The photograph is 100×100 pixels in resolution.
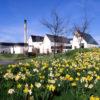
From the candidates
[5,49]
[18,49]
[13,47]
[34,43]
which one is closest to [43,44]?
[34,43]

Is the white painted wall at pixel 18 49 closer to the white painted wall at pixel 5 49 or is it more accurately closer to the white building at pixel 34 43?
the white painted wall at pixel 5 49

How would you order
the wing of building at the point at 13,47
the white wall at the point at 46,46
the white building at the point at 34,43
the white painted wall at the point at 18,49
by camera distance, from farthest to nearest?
the white building at the point at 34,43 < the white painted wall at the point at 18,49 < the wing of building at the point at 13,47 < the white wall at the point at 46,46

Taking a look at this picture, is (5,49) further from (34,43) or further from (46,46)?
(46,46)

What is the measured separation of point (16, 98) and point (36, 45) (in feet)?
274

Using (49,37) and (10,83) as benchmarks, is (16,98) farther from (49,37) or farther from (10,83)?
(49,37)

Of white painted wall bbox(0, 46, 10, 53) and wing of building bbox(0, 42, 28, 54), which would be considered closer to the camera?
wing of building bbox(0, 42, 28, 54)

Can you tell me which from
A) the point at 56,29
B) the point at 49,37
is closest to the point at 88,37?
the point at 49,37

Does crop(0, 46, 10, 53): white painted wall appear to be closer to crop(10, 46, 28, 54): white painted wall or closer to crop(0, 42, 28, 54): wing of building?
crop(0, 42, 28, 54): wing of building

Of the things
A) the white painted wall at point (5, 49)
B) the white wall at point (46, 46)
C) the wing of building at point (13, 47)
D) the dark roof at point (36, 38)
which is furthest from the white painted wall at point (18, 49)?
the white wall at point (46, 46)

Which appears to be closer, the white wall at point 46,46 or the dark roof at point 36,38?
the white wall at point 46,46

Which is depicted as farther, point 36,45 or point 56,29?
point 36,45

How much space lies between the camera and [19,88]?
513cm

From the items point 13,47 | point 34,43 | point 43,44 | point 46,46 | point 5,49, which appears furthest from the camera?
point 34,43

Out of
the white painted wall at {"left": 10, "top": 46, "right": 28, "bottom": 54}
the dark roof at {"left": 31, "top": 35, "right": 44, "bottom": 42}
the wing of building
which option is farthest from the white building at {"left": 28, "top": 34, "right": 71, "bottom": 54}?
the wing of building
